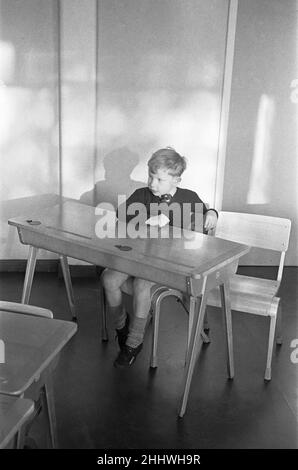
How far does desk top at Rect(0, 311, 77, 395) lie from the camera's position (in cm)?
175

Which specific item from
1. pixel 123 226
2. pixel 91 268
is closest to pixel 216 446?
pixel 123 226

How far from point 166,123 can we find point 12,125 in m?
1.11

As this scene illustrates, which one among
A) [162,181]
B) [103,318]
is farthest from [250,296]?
[103,318]

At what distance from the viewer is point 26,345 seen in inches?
76.4

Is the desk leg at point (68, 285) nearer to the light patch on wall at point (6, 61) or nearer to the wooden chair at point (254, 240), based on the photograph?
the wooden chair at point (254, 240)

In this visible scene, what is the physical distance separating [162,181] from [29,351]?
160 cm

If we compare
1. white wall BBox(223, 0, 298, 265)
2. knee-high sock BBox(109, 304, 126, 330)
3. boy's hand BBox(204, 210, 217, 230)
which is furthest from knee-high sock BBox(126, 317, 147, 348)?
white wall BBox(223, 0, 298, 265)

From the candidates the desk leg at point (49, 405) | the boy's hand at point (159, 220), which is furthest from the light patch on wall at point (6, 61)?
the desk leg at point (49, 405)

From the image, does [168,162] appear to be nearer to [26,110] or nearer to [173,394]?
[173,394]

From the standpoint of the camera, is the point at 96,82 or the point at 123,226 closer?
the point at 123,226

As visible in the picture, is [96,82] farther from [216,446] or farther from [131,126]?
[216,446]
